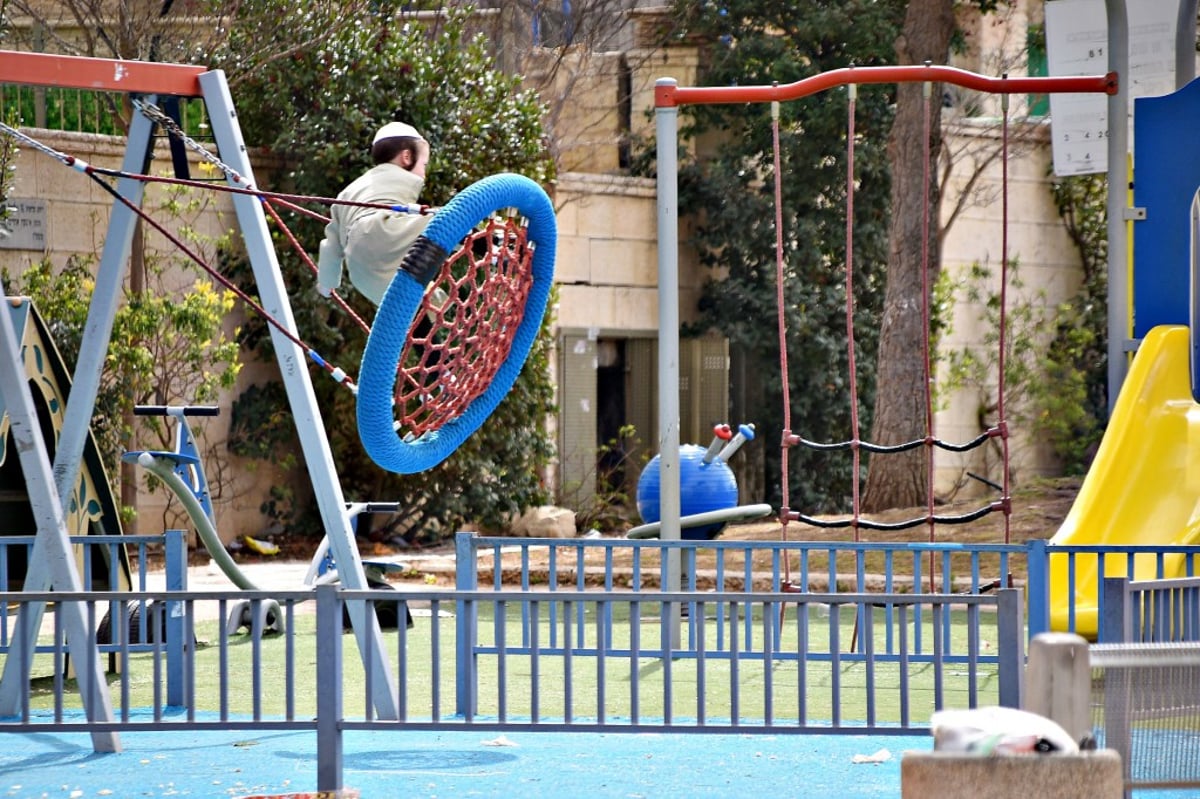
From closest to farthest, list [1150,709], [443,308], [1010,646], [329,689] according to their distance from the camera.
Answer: [1150,709] < [1010,646] < [329,689] < [443,308]

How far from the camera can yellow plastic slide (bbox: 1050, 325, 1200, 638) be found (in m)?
7.76

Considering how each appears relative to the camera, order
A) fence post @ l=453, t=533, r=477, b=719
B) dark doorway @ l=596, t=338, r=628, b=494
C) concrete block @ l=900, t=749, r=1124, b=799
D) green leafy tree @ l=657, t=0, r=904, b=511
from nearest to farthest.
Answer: concrete block @ l=900, t=749, r=1124, b=799, fence post @ l=453, t=533, r=477, b=719, dark doorway @ l=596, t=338, r=628, b=494, green leafy tree @ l=657, t=0, r=904, b=511

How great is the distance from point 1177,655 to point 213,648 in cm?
615

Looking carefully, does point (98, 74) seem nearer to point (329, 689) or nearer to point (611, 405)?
point (329, 689)

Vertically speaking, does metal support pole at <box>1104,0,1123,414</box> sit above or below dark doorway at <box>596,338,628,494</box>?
above

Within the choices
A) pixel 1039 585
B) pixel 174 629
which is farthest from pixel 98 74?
pixel 1039 585

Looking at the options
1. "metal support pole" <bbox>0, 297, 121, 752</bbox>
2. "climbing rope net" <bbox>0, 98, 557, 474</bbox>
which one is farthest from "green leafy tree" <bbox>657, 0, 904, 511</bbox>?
"metal support pole" <bbox>0, 297, 121, 752</bbox>

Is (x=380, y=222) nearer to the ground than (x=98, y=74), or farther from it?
nearer to the ground

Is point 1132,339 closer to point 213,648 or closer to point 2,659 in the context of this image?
point 213,648

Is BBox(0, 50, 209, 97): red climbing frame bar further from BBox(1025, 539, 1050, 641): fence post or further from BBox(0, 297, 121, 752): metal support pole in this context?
BBox(1025, 539, 1050, 641): fence post

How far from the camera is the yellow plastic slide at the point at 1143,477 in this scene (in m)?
7.76

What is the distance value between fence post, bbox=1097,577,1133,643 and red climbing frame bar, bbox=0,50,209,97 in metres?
3.72

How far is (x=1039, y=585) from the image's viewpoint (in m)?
5.59

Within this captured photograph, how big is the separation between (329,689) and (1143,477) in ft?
15.1
